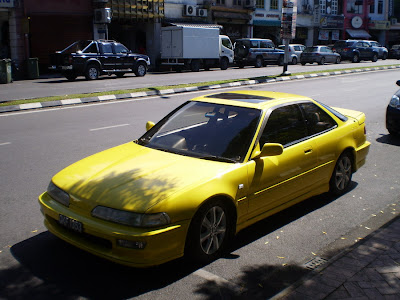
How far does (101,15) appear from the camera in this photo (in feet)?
92.9

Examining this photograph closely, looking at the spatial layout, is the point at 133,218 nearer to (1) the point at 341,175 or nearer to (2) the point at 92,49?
(1) the point at 341,175

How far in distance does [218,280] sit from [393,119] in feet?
23.4

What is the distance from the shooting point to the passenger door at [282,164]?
477 centimetres

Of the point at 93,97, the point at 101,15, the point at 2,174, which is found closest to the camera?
the point at 2,174

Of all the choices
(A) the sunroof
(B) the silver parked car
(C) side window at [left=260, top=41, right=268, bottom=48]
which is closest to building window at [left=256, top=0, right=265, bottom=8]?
(B) the silver parked car

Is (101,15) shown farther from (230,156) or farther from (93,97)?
(230,156)

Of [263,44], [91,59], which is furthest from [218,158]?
[263,44]

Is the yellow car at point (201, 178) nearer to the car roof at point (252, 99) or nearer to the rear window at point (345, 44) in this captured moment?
the car roof at point (252, 99)

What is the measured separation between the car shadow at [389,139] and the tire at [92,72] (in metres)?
15.7

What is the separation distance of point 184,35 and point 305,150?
25.1 meters

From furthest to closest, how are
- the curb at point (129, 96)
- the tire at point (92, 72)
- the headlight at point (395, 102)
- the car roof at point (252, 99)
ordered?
the tire at point (92, 72) → the curb at point (129, 96) → the headlight at point (395, 102) → the car roof at point (252, 99)

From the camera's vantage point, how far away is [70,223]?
4160 millimetres

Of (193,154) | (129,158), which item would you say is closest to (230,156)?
(193,154)

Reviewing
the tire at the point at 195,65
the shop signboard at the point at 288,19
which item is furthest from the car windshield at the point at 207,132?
the tire at the point at 195,65
